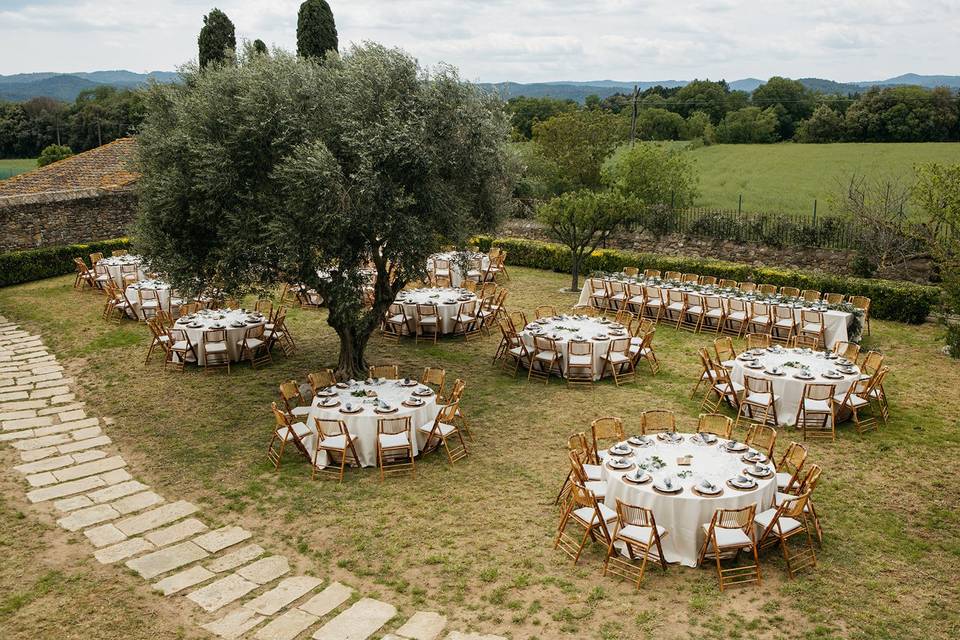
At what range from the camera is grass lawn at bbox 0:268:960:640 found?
6.20m

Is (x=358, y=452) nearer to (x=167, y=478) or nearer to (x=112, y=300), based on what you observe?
(x=167, y=478)

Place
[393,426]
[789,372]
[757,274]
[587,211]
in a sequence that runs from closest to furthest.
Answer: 1. [393,426]
2. [789,372]
3. [587,211]
4. [757,274]

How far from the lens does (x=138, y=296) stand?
1609cm

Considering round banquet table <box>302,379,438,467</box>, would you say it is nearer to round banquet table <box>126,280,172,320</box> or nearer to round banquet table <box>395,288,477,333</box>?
round banquet table <box>395,288,477,333</box>

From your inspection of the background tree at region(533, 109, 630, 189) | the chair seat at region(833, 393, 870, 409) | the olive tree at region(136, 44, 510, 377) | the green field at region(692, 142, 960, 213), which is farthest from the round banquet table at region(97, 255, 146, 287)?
the background tree at region(533, 109, 630, 189)

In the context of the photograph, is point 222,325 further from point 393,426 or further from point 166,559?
point 166,559

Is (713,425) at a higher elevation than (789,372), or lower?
lower

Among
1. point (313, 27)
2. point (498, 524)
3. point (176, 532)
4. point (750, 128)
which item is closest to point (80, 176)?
point (313, 27)

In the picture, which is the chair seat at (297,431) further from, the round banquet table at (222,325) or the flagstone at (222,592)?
the round banquet table at (222,325)

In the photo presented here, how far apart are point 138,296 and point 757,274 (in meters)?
14.8

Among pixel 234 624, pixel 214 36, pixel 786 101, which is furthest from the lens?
pixel 786 101

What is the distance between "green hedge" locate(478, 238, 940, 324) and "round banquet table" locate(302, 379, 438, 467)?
401 inches

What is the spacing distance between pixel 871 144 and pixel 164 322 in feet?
120

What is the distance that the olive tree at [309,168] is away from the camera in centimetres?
968
